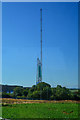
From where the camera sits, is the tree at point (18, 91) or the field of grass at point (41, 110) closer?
the field of grass at point (41, 110)

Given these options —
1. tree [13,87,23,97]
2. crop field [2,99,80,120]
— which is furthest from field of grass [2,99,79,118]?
tree [13,87,23,97]

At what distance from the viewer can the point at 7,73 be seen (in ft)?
8.93

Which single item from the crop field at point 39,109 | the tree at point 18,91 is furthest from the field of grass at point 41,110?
the tree at point 18,91

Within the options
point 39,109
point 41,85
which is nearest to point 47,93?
point 41,85

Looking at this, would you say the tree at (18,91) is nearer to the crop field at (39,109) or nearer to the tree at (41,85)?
the crop field at (39,109)

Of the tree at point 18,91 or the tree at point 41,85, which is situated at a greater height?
the tree at point 41,85

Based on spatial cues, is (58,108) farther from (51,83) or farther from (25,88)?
(25,88)

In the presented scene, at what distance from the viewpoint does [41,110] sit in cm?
251

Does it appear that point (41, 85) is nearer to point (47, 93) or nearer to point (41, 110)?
point (47, 93)

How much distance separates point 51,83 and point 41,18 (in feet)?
3.25

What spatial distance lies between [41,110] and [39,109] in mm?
31

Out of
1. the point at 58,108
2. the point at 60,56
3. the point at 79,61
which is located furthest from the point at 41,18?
the point at 58,108

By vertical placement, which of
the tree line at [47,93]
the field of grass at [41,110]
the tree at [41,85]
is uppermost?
the tree at [41,85]

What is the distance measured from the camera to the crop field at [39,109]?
2.44 meters
